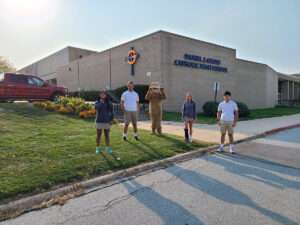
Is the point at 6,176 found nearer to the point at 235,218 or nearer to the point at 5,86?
the point at 235,218

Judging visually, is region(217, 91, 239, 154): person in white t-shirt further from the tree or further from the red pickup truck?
the tree

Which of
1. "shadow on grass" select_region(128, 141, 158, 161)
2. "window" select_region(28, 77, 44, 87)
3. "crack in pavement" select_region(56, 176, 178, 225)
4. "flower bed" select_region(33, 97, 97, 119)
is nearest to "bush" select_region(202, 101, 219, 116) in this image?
"flower bed" select_region(33, 97, 97, 119)

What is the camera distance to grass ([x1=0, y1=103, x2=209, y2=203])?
3.70m

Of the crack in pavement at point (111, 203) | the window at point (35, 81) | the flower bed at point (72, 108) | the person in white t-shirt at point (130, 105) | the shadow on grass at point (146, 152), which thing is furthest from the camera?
the window at point (35, 81)

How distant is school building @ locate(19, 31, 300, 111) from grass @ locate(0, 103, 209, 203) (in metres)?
11.2

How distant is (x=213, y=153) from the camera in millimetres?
6359

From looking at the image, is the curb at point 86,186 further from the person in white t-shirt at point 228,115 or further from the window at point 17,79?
the window at point 17,79

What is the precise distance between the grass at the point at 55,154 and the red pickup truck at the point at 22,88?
5.01 meters

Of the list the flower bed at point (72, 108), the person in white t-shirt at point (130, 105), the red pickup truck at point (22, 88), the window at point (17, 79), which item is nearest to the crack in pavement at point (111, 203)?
the person in white t-shirt at point (130, 105)

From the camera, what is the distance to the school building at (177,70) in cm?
1794

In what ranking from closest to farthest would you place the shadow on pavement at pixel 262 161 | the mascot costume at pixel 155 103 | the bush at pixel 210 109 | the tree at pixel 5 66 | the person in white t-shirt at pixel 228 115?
1. the shadow on pavement at pixel 262 161
2. the person in white t-shirt at pixel 228 115
3. the mascot costume at pixel 155 103
4. the bush at pixel 210 109
5. the tree at pixel 5 66

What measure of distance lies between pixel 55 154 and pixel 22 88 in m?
9.75

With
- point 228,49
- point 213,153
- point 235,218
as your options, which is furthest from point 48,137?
point 228,49

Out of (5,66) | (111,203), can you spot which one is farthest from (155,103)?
(5,66)
